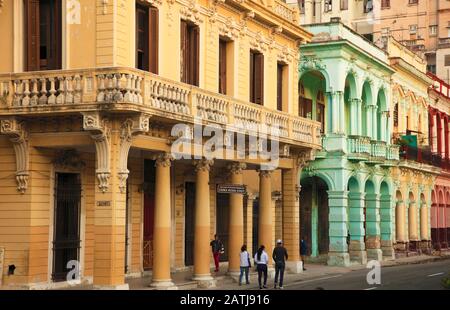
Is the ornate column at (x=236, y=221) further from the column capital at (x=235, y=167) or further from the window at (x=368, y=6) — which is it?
the window at (x=368, y=6)

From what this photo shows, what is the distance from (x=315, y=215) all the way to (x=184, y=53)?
19610 mm

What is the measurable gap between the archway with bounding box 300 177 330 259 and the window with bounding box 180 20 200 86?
17519 millimetres

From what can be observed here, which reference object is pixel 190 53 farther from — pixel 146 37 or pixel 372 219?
pixel 372 219

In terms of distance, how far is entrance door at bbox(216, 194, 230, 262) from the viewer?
35.1 metres

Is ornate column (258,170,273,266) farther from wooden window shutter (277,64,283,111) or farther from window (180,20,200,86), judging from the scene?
window (180,20,200,86)

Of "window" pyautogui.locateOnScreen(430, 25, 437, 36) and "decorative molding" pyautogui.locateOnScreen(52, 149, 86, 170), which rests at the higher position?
"window" pyautogui.locateOnScreen(430, 25, 437, 36)

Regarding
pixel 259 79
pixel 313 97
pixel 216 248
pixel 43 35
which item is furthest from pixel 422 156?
pixel 43 35

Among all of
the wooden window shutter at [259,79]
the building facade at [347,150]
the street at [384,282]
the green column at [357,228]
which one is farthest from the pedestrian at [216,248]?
the green column at [357,228]

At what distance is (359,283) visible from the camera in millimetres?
31797

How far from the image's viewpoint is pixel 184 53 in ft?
95.8

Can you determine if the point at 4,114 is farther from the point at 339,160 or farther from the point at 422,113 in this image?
the point at 422,113

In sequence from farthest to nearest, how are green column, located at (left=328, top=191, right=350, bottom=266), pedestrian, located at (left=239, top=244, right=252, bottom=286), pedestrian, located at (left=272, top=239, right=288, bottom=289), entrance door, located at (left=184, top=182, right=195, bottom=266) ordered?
green column, located at (left=328, top=191, right=350, bottom=266), entrance door, located at (left=184, top=182, right=195, bottom=266), pedestrian, located at (left=239, top=244, right=252, bottom=286), pedestrian, located at (left=272, top=239, right=288, bottom=289)

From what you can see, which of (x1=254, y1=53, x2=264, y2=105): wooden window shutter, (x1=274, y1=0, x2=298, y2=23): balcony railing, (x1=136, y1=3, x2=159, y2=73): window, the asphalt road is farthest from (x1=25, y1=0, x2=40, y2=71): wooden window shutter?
(x1=274, y1=0, x2=298, y2=23): balcony railing

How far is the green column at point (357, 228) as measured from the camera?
4475 cm
